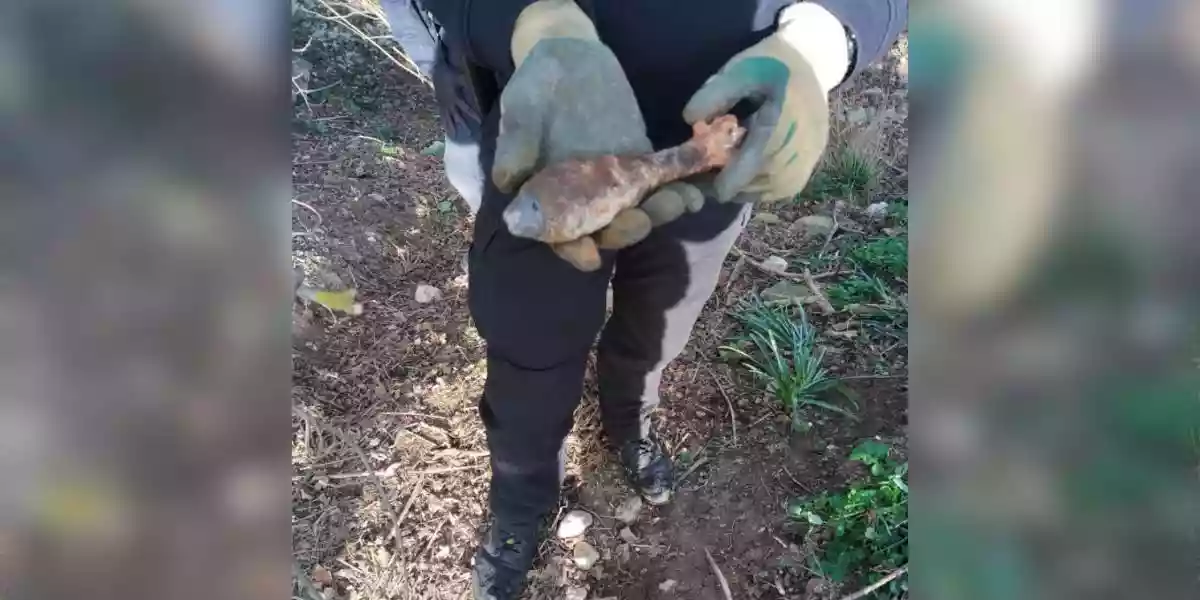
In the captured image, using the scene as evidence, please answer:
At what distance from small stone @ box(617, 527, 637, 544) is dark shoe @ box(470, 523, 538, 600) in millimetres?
216

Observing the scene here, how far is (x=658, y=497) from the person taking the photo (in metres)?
1.73

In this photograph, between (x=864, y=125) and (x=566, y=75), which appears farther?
(x=864, y=125)

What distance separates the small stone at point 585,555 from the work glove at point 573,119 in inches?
35.6

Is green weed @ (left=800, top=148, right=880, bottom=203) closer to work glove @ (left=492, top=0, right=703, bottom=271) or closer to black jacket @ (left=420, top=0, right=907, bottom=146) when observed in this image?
black jacket @ (left=420, top=0, right=907, bottom=146)

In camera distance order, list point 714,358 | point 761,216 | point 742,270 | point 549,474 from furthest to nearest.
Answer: point 761,216, point 742,270, point 714,358, point 549,474

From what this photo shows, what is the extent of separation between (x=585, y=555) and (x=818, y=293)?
36.8 inches

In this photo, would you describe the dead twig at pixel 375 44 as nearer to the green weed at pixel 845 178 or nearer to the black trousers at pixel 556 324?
the green weed at pixel 845 178

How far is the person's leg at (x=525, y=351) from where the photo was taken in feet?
3.77
